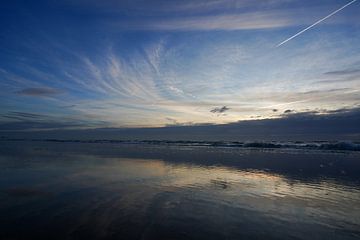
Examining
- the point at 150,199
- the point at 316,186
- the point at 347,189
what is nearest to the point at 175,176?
the point at 150,199

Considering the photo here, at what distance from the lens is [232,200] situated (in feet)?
35.7

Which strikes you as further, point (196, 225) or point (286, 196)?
point (286, 196)

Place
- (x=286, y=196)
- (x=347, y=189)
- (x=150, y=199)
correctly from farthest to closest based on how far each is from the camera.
Result: (x=347, y=189), (x=286, y=196), (x=150, y=199)

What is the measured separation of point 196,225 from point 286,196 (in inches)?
213

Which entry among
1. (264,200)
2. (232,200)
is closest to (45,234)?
(232,200)

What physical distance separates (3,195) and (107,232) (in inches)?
237

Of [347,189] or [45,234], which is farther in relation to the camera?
[347,189]

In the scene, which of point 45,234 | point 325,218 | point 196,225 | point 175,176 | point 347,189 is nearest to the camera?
point 45,234

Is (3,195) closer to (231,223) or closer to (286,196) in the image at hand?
(231,223)

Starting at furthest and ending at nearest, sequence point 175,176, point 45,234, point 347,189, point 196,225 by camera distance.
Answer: point 175,176 → point 347,189 → point 196,225 → point 45,234

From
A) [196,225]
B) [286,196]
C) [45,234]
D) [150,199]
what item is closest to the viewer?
[45,234]

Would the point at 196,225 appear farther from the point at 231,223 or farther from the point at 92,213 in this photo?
the point at 92,213

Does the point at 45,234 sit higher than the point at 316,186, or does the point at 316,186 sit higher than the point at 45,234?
the point at 316,186

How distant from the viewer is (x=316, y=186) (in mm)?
14000
